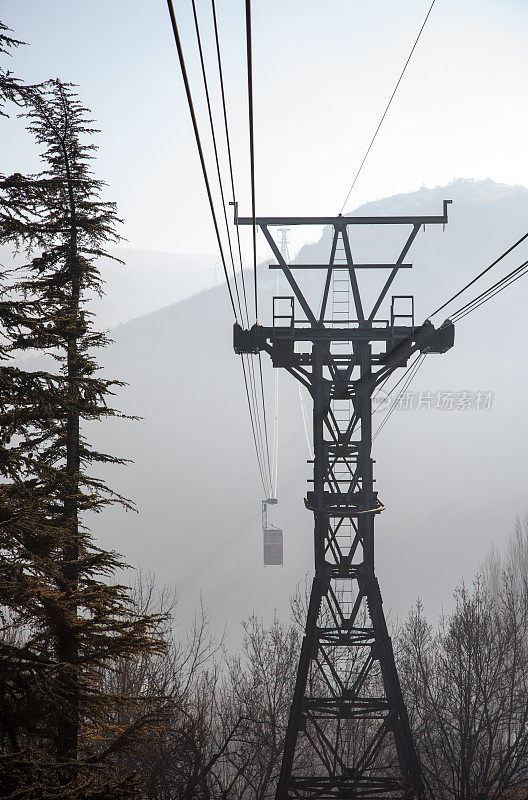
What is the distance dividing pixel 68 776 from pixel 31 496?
2.40 meters

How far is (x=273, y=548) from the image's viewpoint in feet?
154

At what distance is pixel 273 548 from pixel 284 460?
7188cm

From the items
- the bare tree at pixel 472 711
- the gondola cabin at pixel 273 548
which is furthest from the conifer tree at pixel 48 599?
the gondola cabin at pixel 273 548

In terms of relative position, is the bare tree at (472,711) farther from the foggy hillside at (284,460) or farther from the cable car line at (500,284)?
the foggy hillside at (284,460)

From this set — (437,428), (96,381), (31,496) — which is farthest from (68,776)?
(437,428)

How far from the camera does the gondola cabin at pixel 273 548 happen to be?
152 feet

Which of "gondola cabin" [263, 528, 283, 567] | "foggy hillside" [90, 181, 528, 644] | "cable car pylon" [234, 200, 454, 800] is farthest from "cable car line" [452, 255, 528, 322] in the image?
"foggy hillside" [90, 181, 528, 644]

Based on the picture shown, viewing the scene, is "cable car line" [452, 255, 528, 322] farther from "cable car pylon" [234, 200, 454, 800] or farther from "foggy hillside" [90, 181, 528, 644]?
"foggy hillside" [90, 181, 528, 644]

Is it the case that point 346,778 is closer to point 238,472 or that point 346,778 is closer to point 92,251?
point 92,251

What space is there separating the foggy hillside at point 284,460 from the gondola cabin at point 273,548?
3764 centimetres

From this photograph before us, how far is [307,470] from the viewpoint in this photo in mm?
115625

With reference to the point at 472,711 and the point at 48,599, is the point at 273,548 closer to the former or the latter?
the point at 472,711

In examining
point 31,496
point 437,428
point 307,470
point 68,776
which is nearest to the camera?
point 68,776

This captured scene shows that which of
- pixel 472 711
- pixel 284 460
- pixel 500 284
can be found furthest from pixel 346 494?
pixel 284 460
